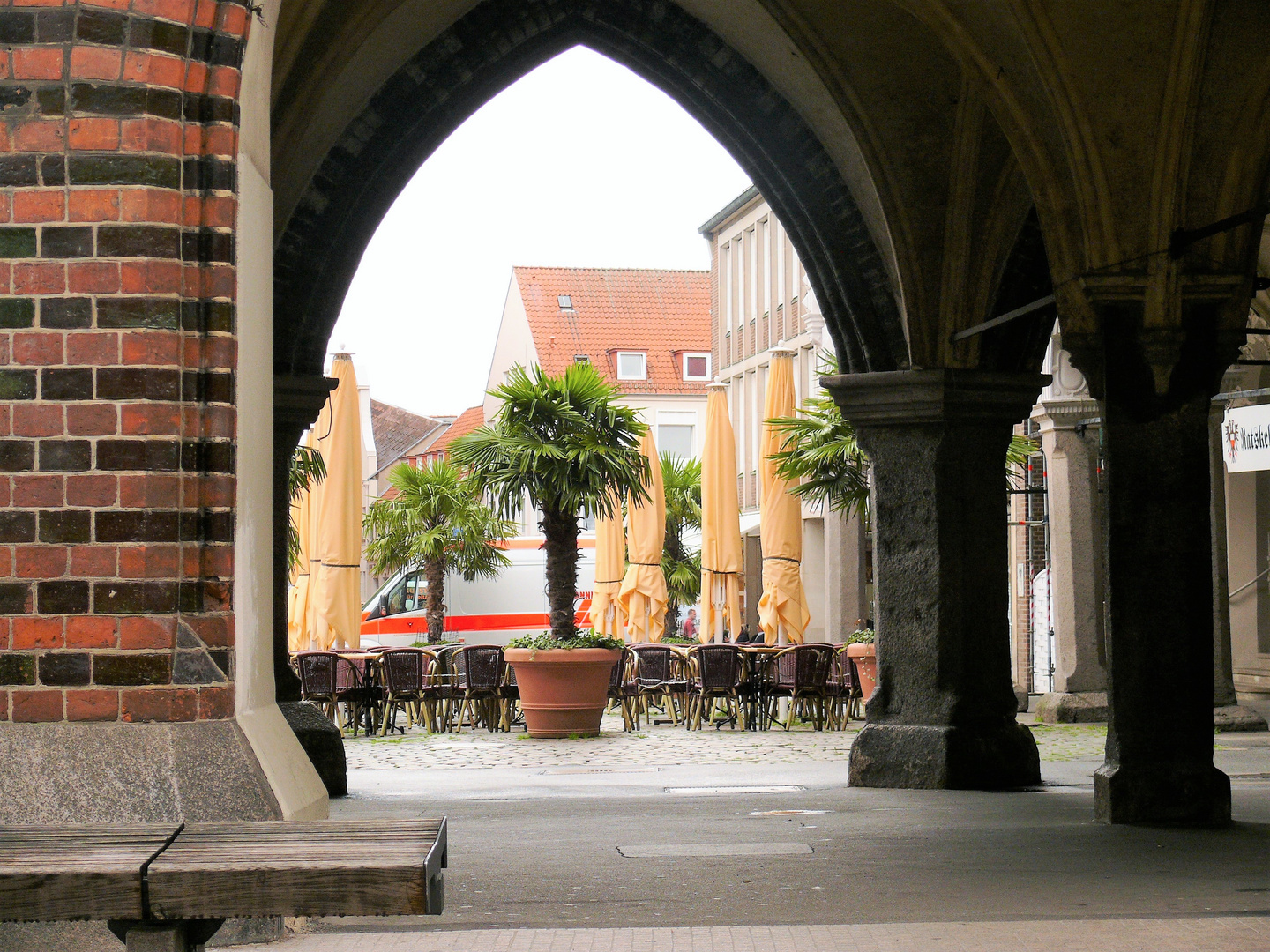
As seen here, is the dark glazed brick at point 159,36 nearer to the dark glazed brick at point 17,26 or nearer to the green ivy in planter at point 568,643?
the dark glazed brick at point 17,26

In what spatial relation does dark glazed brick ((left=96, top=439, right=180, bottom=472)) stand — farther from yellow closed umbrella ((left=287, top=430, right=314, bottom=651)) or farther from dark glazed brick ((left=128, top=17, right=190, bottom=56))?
yellow closed umbrella ((left=287, top=430, right=314, bottom=651))

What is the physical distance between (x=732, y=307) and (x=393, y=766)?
29.6 m

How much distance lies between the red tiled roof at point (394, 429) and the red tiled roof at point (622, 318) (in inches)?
586

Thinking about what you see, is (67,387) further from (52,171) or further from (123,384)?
(52,171)

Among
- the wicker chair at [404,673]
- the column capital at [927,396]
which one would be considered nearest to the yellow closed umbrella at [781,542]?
the wicker chair at [404,673]

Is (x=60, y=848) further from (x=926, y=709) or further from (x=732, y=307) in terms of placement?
(x=732, y=307)

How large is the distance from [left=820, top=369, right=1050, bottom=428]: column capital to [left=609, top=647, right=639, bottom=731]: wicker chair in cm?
654

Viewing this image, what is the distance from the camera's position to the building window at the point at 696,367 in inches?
1993

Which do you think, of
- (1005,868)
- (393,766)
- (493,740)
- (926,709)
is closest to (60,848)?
(1005,868)

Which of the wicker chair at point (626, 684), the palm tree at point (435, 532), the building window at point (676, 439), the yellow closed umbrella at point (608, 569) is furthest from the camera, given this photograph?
the building window at point (676, 439)

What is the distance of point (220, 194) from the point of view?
465cm

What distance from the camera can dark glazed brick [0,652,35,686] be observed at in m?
4.42

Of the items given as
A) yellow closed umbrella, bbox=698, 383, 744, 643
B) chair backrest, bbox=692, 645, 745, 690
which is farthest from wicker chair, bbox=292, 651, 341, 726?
yellow closed umbrella, bbox=698, 383, 744, 643

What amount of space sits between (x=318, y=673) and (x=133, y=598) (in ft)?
36.3
